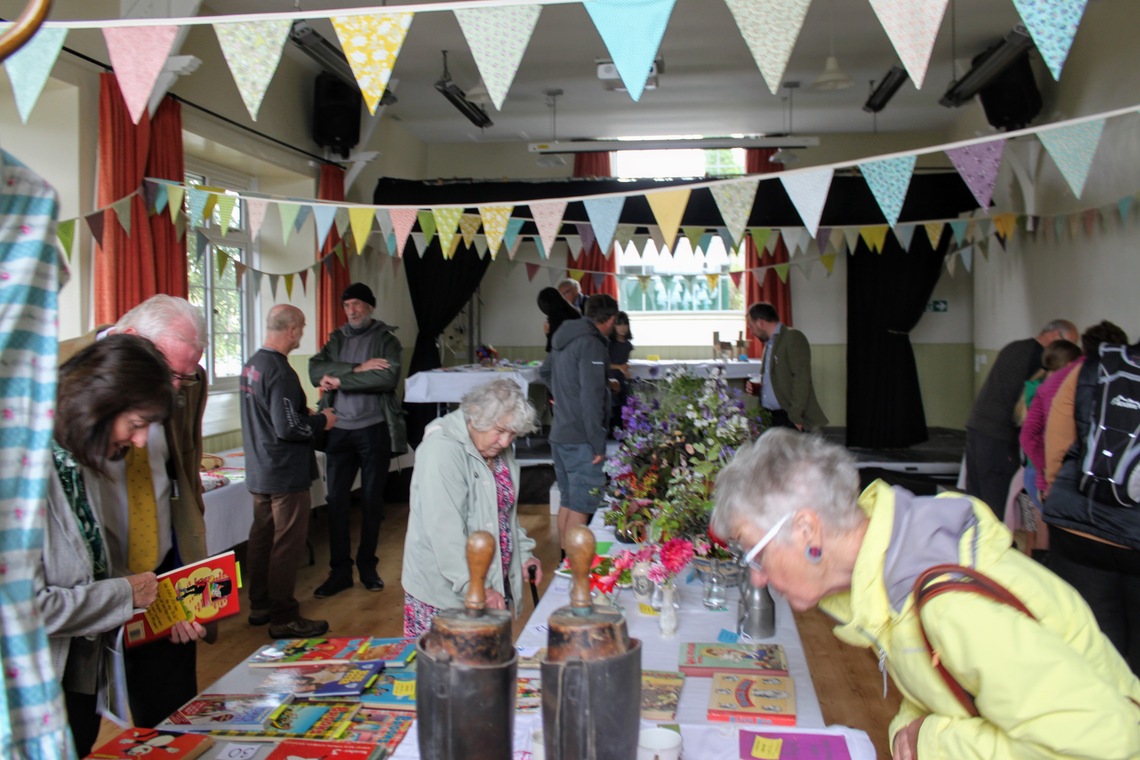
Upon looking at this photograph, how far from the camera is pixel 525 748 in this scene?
162 cm

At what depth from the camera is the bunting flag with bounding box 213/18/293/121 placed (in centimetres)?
264

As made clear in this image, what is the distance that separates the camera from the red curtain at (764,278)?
1002 centimetres

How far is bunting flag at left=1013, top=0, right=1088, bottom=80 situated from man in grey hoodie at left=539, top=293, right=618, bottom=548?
2.92m

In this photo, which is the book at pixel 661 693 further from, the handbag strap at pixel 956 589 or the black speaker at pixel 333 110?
the black speaker at pixel 333 110

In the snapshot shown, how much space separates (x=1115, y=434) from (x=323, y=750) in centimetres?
230

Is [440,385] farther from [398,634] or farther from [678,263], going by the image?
[678,263]

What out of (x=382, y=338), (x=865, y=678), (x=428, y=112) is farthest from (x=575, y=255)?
(x=865, y=678)

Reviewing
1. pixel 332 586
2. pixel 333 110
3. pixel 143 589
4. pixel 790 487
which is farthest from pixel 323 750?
pixel 333 110

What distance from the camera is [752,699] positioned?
6.07 feet

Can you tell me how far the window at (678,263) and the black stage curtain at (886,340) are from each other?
154 cm

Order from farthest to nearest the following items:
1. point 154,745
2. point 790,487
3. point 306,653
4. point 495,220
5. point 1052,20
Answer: point 495,220 → point 1052,20 → point 306,653 → point 154,745 → point 790,487

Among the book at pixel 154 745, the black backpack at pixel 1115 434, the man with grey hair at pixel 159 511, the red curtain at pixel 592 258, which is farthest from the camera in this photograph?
the red curtain at pixel 592 258

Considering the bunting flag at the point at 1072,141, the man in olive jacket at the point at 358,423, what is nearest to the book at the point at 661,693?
the bunting flag at the point at 1072,141

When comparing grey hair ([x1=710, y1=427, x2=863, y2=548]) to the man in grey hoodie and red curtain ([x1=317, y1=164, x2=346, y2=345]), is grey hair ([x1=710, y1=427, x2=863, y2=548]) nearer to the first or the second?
the man in grey hoodie
